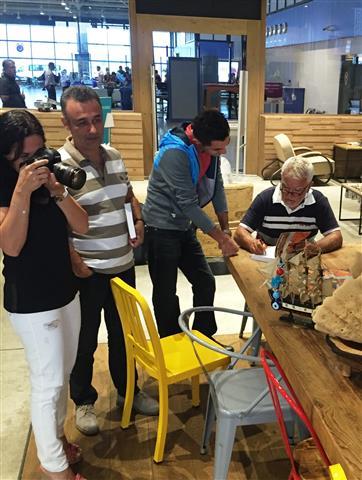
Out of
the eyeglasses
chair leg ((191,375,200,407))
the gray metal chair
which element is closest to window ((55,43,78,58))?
the eyeglasses

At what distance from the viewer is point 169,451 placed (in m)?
2.07

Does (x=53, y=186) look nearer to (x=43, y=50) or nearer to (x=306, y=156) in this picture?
(x=306, y=156)

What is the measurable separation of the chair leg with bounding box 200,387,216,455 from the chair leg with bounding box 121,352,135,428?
359 millimetres

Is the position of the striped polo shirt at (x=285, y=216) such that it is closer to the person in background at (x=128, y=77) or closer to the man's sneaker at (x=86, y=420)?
the man's sneaker at (x=86, y=420)

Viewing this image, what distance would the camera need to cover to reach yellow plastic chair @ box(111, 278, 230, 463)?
1.83m

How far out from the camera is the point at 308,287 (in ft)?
5.15

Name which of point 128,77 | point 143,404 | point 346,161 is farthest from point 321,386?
point 346,161

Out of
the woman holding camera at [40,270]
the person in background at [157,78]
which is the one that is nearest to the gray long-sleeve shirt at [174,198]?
the woman holding camera at [40,270]

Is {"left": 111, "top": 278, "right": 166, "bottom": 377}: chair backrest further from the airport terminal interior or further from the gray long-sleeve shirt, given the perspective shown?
the airport terminal interior

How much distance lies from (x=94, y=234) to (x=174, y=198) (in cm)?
52

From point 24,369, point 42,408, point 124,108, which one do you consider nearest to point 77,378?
point 42,408

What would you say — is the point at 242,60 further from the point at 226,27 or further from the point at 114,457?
the point at 114,457

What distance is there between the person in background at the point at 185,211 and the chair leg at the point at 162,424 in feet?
1.97

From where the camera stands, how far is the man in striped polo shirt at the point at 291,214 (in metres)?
2.31
